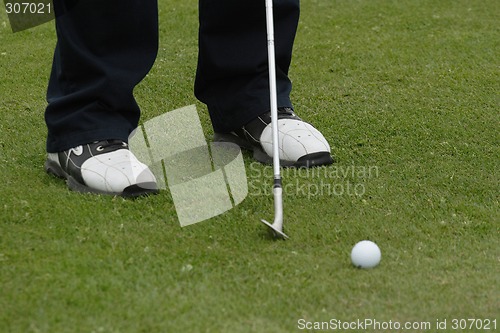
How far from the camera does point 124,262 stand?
72.7 inches

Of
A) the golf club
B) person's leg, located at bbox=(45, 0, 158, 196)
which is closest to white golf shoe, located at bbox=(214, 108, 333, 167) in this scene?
the golf club

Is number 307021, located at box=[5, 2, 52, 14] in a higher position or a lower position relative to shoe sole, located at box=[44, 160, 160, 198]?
lower

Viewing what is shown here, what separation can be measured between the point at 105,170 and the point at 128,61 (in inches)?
12.8

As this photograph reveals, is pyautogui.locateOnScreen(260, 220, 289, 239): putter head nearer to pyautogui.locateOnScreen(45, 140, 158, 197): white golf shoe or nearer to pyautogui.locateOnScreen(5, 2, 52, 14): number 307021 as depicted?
pyautogui.locateOnScreen(45, 140, 158, 197): white golf shoe

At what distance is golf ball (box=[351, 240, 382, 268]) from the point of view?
184 centimetres

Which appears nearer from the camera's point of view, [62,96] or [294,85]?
[62,96]

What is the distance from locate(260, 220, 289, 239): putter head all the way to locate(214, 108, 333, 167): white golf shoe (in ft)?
1.66

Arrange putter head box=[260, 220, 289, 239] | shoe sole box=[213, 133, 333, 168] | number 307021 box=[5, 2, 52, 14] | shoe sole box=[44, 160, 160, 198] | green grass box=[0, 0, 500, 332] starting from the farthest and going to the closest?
number 307021 box=[5, 2, 52, 14]
shoe sole box=[213, 133, 333, 168]
shoe sole box=[44, 160, 160, 198]
putter head box=[260, 220, 289, 239]
green grass box=[0, 0, 500, 332]

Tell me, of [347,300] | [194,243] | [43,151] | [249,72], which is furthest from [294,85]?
[347,300]

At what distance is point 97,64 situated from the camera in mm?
2316

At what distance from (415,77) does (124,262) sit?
6.10 ft

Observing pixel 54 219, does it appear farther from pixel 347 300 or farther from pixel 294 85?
pixel 294 85

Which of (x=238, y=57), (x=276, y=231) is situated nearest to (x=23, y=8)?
(x=238, y=57)

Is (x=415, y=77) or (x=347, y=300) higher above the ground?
(x=347, y=300)
